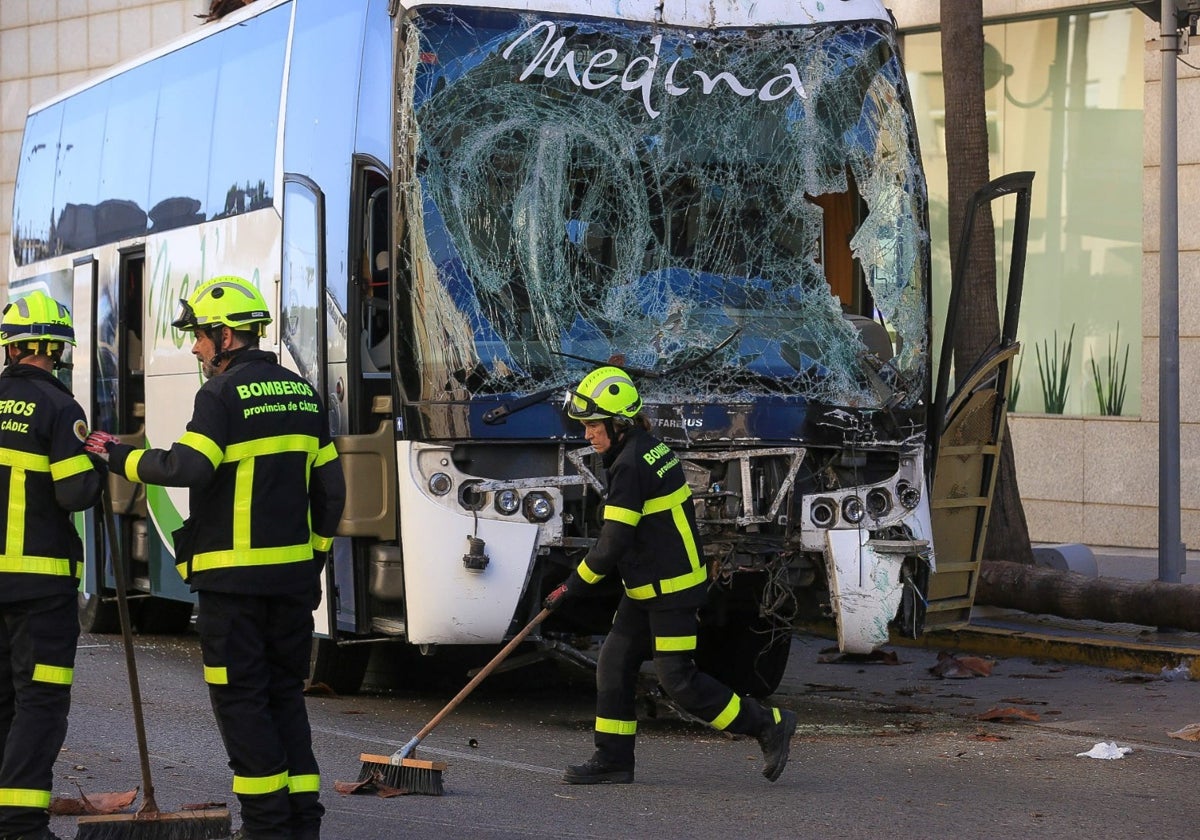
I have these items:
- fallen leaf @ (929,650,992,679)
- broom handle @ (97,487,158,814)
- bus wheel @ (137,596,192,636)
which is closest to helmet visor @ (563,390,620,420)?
broom handle @ (97,487,158,814)

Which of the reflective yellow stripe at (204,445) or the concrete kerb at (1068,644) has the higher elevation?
the reflective yellow stripe at (204,445)

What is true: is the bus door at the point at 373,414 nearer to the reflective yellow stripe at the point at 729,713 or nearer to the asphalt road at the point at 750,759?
the asphalt road at the point at 750,759

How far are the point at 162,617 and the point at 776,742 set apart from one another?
21.7 feet

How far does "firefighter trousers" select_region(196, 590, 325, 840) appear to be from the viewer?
595cm

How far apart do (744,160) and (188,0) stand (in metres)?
18.8

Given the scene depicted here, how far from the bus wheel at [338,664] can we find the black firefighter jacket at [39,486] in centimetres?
350

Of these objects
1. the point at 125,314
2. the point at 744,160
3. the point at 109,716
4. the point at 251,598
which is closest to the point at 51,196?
the point at 125,314

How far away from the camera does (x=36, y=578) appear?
6.12 meters

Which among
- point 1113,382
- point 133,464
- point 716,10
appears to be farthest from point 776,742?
point 1113,382

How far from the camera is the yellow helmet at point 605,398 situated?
7.50m

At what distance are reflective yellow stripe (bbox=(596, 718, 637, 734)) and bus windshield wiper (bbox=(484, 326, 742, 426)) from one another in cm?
147

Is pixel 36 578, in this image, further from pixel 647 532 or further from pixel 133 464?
pixel 647 532


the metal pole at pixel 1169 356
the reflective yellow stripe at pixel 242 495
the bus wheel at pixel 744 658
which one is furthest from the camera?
the metal pole at pixel 1169 356

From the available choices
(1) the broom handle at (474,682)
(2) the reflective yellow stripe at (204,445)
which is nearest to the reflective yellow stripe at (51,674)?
(2) the reflective yellow stripe at (204,445)
